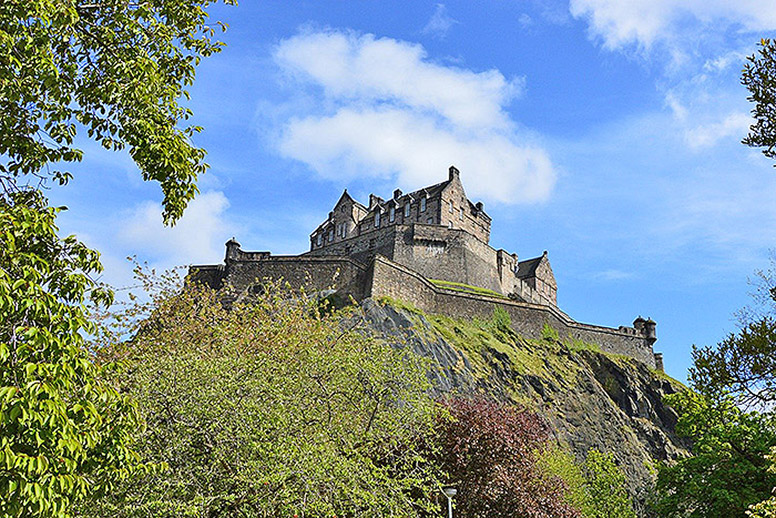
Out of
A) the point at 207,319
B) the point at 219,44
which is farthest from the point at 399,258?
the point at 219,44

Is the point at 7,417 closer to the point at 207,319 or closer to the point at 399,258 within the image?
the point at 207,319

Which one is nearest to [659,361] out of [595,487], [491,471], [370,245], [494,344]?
[494,344]

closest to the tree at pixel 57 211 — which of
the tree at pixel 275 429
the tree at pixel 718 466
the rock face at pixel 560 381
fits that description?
the tree at pixel 275 429

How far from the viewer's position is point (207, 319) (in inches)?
861

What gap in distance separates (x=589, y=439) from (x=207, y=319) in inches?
1180

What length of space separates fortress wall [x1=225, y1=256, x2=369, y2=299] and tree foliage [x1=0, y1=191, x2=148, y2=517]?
118 feet

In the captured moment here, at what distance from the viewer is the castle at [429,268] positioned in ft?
145

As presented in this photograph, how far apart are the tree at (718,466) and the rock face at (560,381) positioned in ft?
42.6

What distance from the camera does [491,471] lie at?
18719 mm

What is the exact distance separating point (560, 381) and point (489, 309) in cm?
712

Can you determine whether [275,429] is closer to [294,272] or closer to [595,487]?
[595,487]

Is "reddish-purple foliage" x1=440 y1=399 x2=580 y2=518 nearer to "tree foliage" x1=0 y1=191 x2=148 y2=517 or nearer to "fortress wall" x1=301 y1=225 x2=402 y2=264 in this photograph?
"tree foliage" x1=0 y1=191 x2=148 y2=517

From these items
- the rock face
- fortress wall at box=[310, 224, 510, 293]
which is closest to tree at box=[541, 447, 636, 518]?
the rock face

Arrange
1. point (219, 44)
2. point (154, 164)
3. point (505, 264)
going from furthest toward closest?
point (505, 264) → point (219, 44) → point (154, 164)
